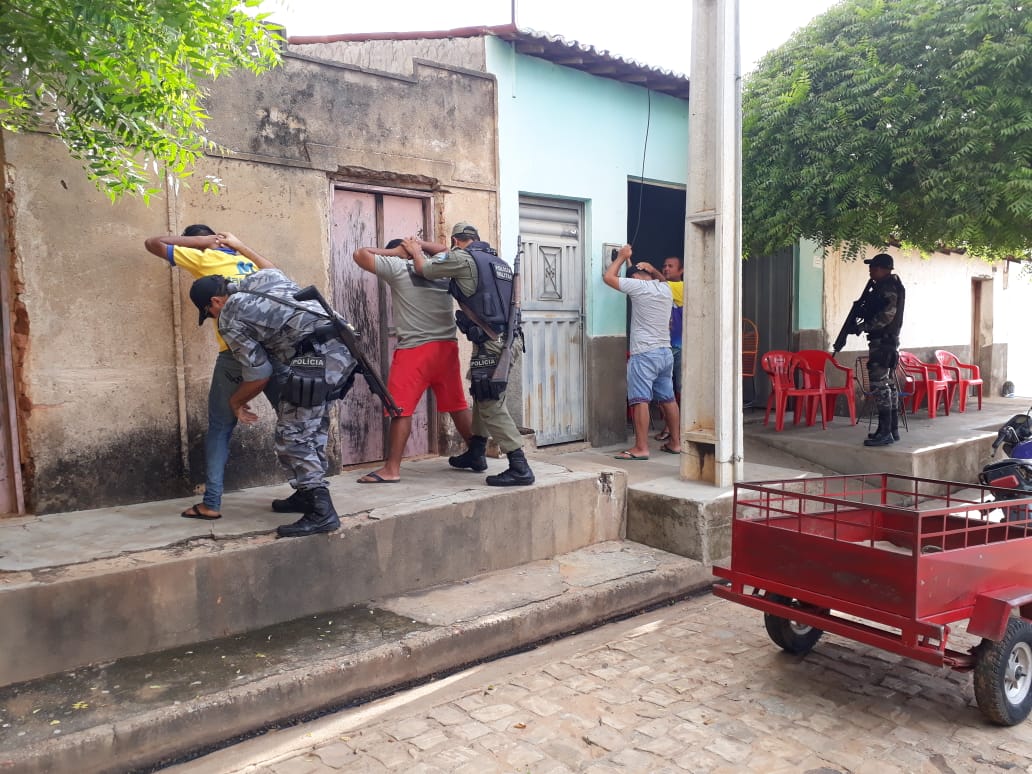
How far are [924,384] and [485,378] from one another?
7521mm

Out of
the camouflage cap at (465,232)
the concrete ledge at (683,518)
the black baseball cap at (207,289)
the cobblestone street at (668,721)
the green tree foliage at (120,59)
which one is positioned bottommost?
the cobblestone street at (668,721)

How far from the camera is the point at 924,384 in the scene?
10484 mm

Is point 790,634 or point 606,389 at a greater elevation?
point 606,389

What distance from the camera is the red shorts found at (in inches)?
222

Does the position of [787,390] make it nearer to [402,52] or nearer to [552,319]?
[552,319]

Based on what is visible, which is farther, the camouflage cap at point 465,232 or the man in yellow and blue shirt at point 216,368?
the camouflage cap at point 465,232

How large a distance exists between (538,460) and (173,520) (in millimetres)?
3048

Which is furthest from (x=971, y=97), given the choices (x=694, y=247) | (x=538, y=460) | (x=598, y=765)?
(x=598, y=765)

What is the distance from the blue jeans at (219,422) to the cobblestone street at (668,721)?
1.65 metres

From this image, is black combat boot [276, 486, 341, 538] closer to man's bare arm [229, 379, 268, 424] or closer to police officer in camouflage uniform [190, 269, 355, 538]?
police officer in camouflage uniform [190, 269, 355, 538]

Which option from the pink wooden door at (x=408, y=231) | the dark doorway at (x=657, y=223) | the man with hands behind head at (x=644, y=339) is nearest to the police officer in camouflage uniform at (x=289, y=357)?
the pink wooden door at (x=408, y=231)

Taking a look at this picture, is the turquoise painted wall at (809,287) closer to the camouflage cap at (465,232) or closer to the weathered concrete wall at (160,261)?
the weathered concrete wall at (160,261)

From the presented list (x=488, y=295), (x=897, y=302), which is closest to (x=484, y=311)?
(x=488, y=295)

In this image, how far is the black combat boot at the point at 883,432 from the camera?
7.89m
